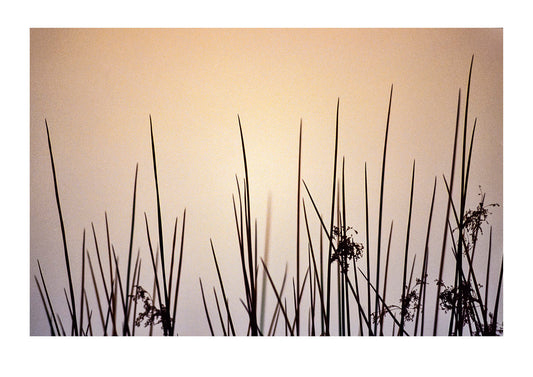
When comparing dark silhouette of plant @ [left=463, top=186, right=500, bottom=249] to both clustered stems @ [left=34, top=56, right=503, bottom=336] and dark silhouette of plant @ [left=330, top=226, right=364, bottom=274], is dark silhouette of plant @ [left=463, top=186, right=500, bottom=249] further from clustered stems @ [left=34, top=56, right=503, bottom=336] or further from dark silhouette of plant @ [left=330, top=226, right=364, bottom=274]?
dark silhouette of plant @ [left=330, top=226, right=364, bottom=274]

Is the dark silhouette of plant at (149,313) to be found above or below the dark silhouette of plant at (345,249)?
below

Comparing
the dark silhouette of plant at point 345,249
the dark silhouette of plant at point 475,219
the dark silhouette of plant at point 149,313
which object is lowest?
the dark silhouette of plant at point 149,313

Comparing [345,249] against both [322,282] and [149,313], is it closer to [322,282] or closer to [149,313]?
[322,282]

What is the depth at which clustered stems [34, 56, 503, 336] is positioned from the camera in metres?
2.54

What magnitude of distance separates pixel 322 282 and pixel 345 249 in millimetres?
176

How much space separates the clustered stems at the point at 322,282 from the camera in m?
2.54

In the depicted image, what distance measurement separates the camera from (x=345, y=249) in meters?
2.56

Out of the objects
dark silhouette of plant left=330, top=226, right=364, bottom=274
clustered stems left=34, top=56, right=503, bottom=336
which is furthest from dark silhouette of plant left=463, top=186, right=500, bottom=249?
dark silhouette of plant left=330, top=226, right=364, bottom=274
